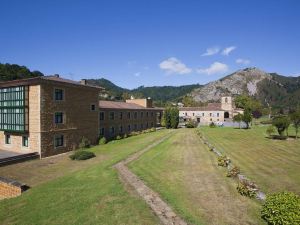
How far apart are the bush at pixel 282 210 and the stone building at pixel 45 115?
2696 centimetres

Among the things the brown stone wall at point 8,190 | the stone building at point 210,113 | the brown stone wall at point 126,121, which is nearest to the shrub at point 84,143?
the brown stone wall at point 126,121

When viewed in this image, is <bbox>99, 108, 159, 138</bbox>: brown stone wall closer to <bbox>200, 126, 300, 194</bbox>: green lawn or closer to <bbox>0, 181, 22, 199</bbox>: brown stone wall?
<bbox>200, 126, 300, 194</bbox>: green lawn

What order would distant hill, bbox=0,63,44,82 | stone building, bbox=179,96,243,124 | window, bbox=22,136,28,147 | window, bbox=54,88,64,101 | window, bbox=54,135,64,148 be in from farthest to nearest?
1. stone building, bbox=179,96,243,124
2. distant hill, bbox=0,63,44,82
3. window, bbox=54,135,64,148
4. window, bbox=54,88,64,101
5. window, bbox=22,136,28,147

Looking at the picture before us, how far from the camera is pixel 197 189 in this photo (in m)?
15.2

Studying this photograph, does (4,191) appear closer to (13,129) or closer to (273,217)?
(13,129)

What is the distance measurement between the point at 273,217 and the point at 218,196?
3.76 m

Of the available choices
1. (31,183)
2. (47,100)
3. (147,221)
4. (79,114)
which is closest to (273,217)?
(147,221)

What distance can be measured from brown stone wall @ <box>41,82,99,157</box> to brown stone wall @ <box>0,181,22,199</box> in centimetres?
1173

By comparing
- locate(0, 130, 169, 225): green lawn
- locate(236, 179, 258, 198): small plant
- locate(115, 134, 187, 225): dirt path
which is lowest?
locate(0, 130, 169, 225): green lawn

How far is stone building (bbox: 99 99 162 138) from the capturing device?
156ft

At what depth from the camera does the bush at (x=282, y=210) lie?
10.1m

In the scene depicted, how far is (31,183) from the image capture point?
21.4 m

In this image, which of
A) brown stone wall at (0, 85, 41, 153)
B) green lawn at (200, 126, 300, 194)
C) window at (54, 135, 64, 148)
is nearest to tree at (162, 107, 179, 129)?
green lawn at (200, 126, 300, 194)

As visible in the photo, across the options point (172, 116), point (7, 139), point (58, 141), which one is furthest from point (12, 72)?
point (58, 141)
